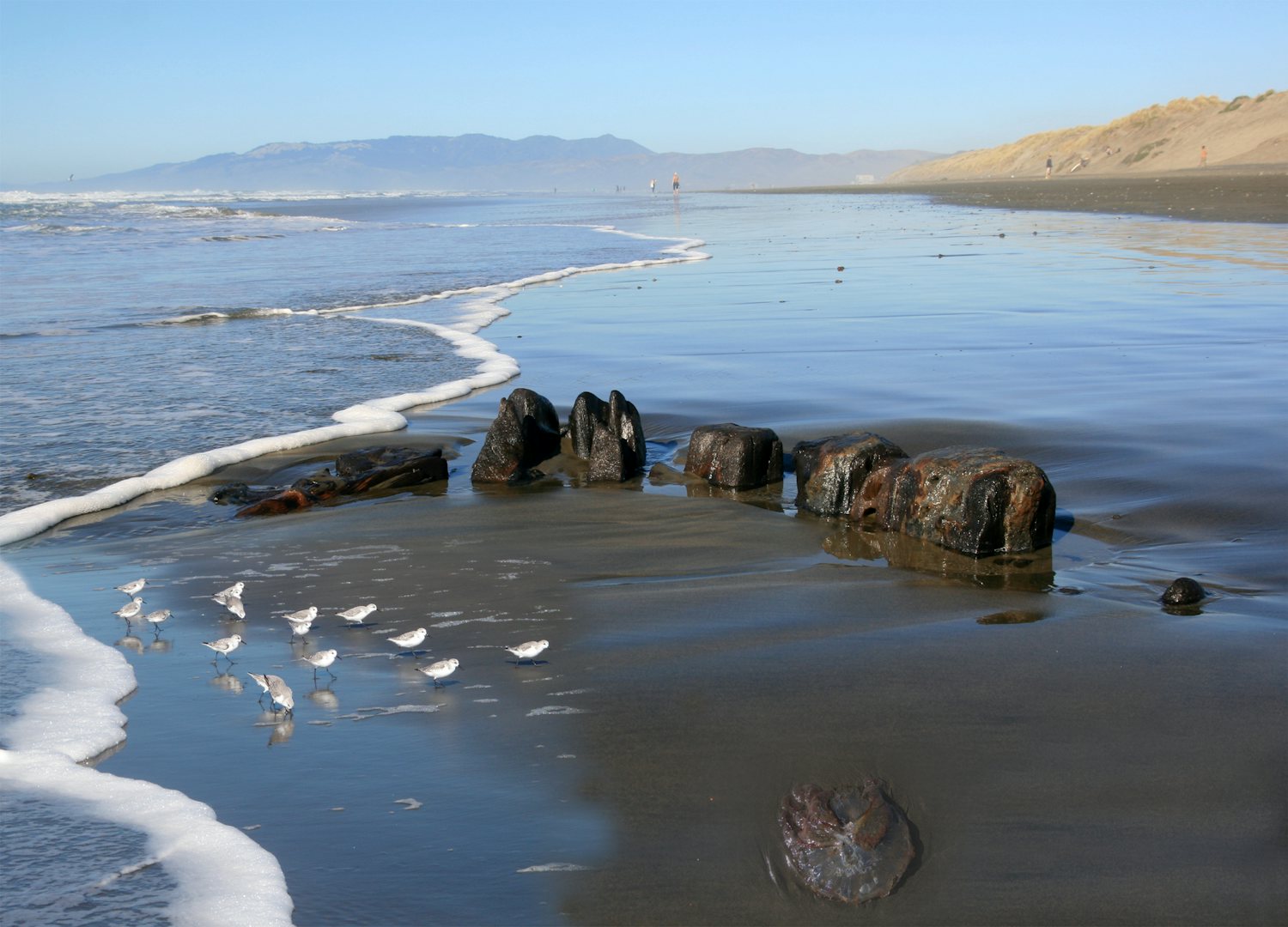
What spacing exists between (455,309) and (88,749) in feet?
45.1

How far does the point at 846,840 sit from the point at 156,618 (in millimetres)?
3429

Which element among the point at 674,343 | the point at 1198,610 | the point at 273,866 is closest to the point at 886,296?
the point at 674,343

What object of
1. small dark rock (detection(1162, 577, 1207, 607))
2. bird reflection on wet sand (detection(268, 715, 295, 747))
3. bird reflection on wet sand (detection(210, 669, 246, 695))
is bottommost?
bird reflection on wet sand (detection(210, 669, 246, 695))

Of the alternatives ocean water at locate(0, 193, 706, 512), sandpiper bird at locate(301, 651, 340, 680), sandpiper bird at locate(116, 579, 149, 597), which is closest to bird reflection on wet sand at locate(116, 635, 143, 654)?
sandpiper bird at locate(116, 579, 149, 597)

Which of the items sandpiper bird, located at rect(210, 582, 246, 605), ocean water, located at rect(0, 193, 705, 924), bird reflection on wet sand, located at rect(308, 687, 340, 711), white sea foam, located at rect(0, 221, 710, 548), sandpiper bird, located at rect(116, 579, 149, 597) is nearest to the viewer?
ocean water, located at rect(0, 193, 705, 924)

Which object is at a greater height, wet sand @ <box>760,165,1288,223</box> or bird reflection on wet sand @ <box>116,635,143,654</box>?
wet sand @ <box>760,165,1288,223</box>

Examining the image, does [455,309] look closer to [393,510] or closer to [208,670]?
[393,510]

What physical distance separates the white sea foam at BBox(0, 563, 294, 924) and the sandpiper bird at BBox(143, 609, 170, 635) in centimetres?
25

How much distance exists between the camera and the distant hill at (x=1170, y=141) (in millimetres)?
74994

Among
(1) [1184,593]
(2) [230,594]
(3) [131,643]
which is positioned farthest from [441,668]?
(1) [1184,593]

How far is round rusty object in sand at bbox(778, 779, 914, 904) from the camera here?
3.23 metres

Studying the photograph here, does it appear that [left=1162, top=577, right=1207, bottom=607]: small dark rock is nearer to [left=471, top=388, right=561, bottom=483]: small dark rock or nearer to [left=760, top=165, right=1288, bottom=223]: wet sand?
[left=471, top=388, right=561, bottom=483]: small dark rock

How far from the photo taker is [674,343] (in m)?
13.2

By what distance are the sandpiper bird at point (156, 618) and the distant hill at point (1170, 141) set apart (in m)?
66.7
